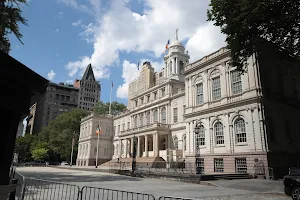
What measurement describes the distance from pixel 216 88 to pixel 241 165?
973 cm

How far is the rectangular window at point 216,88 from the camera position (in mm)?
28959

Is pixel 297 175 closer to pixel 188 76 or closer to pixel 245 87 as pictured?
pixel 245 87

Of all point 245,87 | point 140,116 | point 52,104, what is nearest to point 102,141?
point 140,116

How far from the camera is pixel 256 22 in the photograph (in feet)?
54.3

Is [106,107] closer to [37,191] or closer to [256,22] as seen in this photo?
[256,22]

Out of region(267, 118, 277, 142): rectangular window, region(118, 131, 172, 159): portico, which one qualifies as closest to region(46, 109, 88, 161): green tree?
region(118, 131, 172, 159): portico

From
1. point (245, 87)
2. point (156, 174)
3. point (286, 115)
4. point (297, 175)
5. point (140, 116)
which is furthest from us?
point (140, 116)

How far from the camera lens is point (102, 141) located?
6300 centimetres

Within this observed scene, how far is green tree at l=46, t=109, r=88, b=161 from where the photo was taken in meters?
69.5

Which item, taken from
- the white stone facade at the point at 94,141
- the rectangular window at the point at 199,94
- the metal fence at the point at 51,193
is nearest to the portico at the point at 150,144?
the white stone facade at the point at 94,141

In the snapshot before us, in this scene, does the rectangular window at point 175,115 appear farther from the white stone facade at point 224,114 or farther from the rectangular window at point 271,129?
the rectangular window at point 271,129

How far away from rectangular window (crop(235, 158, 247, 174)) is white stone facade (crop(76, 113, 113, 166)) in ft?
142

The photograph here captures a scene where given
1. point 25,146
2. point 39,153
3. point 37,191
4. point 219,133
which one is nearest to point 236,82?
point 219,133

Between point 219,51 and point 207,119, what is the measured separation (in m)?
8.76
